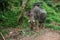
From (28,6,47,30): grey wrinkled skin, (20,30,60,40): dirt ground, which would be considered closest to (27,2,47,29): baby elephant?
(28,6,47,30): grey wrinkled skin

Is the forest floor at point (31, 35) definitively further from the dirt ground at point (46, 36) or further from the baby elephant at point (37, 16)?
the baby elephant at point (37, 16)

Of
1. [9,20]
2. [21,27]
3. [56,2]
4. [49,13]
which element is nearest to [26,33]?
[21,27]

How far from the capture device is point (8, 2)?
10.3 metres

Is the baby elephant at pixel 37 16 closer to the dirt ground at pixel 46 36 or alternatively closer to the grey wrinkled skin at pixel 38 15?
the grey wrinkled skin at pixel 38 15

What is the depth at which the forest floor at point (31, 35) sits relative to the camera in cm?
872

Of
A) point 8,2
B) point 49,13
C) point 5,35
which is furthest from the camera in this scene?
point 49,13

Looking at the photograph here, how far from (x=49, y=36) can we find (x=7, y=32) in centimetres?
204

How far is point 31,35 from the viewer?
8.98 metres

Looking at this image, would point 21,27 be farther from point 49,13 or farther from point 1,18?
point 49,13

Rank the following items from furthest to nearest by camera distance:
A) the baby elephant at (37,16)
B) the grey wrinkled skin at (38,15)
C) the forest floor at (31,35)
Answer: the grey wrinkled skin at (38,15) < the baby elephant at (37,16) < the forest floor at (31,35)

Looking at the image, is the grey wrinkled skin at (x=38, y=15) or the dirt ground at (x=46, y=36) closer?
the dirt ground at (x=46, y=36)

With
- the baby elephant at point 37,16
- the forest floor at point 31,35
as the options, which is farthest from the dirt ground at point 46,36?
the baby elephant at point 37,16

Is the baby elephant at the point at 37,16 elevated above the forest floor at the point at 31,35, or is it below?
above

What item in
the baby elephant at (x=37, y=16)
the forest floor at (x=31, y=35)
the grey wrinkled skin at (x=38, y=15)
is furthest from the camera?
the grey wrinkled skin at (x=38, y=15)
